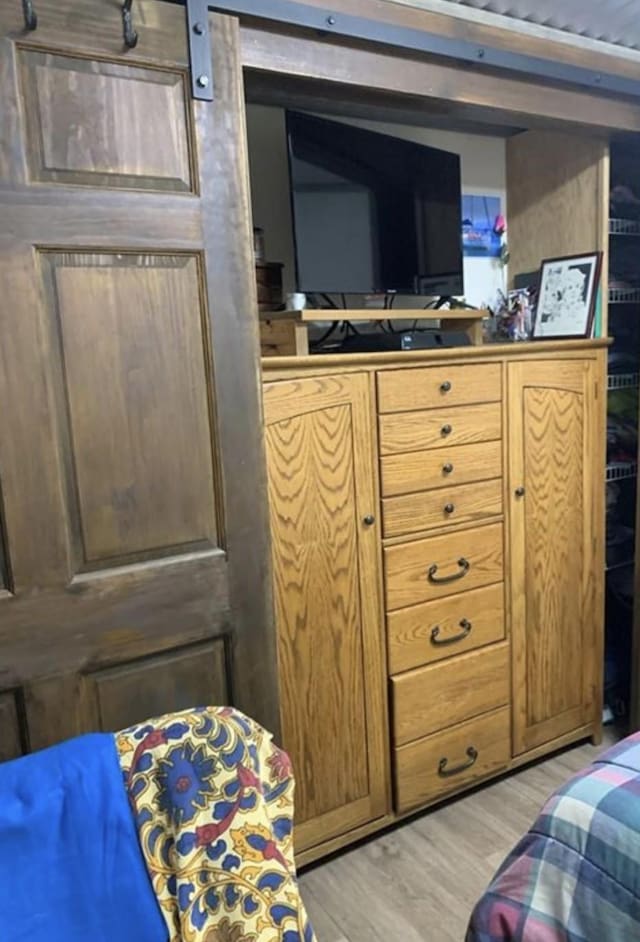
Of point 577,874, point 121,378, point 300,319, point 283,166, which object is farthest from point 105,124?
point 577,874

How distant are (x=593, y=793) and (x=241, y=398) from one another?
1.00 m

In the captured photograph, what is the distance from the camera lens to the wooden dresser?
6.05ft

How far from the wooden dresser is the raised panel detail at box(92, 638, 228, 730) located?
0.99 feet

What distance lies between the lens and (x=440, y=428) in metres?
2.01

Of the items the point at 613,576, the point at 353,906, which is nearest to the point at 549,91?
the point at 613,576

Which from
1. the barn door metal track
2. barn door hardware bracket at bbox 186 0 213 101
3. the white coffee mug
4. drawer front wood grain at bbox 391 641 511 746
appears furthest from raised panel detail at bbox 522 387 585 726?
barn door hardware bracket at bbox 186 0 213 101

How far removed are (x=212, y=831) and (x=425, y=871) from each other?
1.10 meters

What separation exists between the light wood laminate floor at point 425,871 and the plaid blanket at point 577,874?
0.76 metres

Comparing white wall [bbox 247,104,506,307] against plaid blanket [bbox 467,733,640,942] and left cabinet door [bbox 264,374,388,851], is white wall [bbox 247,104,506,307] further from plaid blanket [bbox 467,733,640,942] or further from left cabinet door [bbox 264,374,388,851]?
plaid blanket [bbox 467,733,640,942]

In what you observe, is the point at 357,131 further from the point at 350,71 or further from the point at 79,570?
the point at 79,570

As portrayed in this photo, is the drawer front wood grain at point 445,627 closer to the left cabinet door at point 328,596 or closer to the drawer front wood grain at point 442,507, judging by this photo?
the left cabinet door at point 328,596

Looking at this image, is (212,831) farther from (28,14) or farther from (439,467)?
(28,14)

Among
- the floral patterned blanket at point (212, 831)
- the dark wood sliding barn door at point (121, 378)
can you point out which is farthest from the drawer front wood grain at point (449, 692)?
the floral patterned blanket at point (212, 831)

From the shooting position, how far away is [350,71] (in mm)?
1634
